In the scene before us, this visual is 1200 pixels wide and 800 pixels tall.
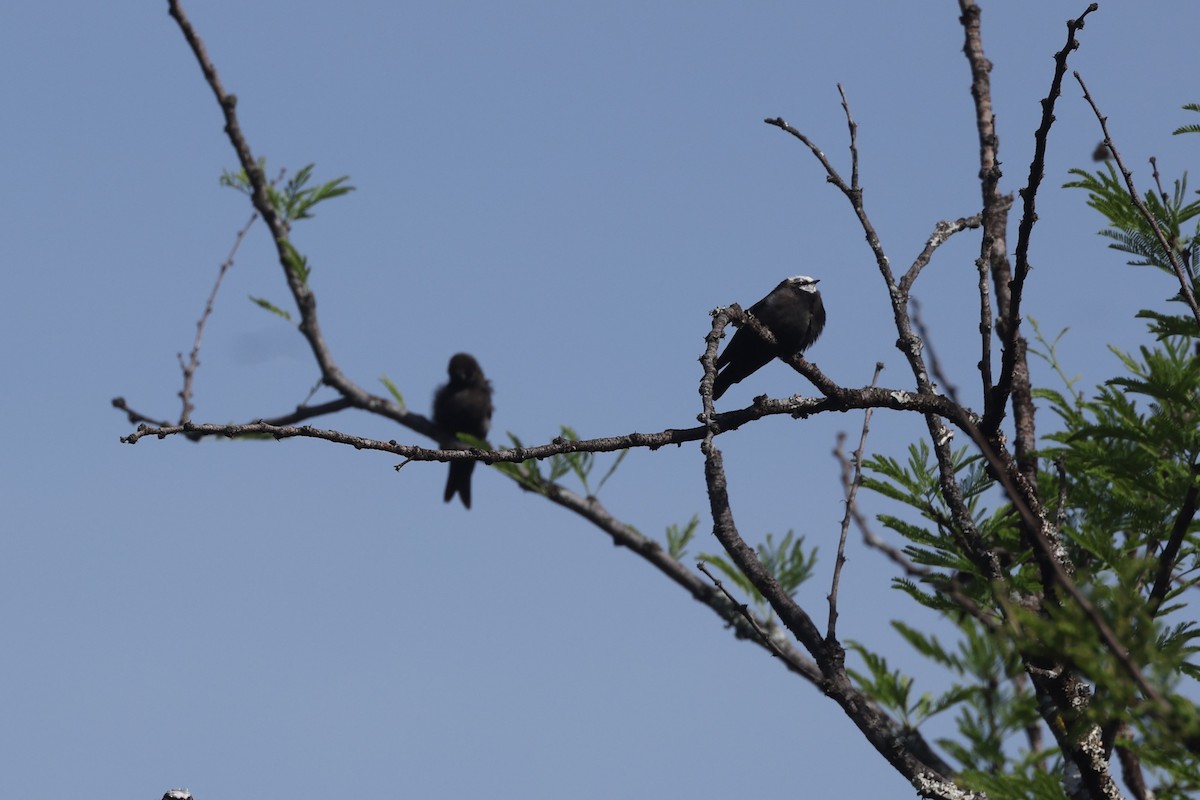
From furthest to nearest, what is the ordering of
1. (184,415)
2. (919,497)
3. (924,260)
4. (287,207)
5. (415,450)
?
(287,207)
(184,415)
(924,260)
(919,497)
(415,450)

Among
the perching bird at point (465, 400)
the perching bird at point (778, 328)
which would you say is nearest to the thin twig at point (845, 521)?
the perching bird at point (778, 328)

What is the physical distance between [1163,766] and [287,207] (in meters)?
7.61

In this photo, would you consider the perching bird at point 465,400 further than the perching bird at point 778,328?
Yes

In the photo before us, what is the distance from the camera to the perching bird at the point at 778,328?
21.3 feet

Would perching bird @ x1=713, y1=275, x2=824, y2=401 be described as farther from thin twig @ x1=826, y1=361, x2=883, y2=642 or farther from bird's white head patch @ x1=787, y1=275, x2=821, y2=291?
thin twig @ x1=826, y1=361, x2=883, y2=642

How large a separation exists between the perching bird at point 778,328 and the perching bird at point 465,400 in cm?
683

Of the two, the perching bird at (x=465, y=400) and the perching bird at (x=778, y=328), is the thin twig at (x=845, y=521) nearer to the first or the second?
the perching bird at (x=778, y=328)

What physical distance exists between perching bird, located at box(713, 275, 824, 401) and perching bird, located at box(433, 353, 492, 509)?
6.83 metres

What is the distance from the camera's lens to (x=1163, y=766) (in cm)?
255

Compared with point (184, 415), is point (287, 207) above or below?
above

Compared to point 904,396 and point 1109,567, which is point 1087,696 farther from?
point 904,396

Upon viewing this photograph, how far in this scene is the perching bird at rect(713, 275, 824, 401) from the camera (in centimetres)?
649

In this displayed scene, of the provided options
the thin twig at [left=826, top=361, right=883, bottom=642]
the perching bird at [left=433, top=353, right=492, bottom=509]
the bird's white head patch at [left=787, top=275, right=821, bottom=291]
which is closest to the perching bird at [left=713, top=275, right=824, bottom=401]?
the bird's white head patch at [left=787, top=275, right=821, bottom=291]

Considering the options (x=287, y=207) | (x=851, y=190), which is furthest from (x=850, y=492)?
(x=287, y=207)
